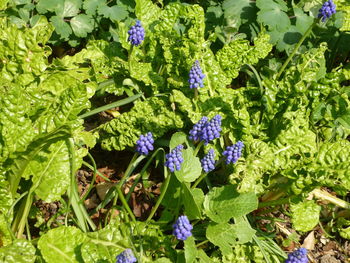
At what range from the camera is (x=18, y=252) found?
2.34m

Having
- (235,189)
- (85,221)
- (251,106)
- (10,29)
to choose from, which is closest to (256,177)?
(235,189)

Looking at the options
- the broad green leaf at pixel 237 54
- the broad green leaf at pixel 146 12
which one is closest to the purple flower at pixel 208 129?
the broad green leaf at pixel 237 54

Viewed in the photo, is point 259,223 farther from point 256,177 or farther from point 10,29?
point 10,29

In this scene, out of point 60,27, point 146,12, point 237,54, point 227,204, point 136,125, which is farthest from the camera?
point 60,27

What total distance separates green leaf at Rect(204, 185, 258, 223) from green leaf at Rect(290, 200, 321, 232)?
429 mm

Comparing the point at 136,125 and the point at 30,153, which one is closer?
the point at 30,153

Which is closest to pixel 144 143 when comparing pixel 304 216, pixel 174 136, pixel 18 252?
pixel 174 136

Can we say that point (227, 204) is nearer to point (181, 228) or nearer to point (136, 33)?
point (181, 228)

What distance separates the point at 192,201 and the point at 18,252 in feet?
2.98

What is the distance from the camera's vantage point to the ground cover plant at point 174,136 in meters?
2.52

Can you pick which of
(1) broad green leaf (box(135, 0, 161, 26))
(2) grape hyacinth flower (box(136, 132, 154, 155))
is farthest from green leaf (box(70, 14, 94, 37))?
(2) grape hyacinth flower (box(136, 132, 154, 155))

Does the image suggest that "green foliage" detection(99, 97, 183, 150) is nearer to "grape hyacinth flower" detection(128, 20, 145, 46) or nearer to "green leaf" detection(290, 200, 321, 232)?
"grape hyacinth flower" detection(128, 20, 145, 46)

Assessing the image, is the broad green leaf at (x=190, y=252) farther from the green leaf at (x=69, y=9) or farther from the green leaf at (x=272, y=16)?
the green leaf at (x=69, y=9)

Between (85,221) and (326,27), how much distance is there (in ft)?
8.29
